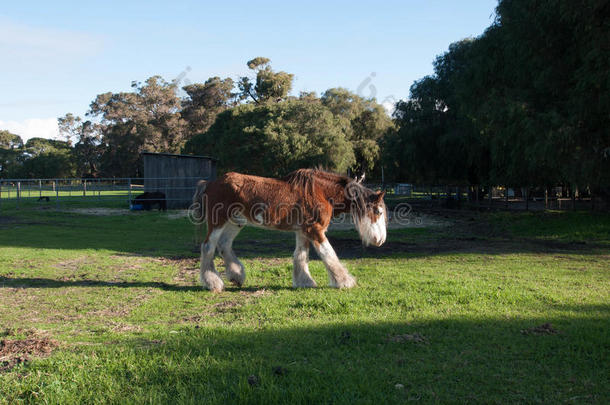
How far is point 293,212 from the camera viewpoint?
24.5ft

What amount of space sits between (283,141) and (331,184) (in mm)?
27000

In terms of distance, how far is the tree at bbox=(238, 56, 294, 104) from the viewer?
5109 centimetres

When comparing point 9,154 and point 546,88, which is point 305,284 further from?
point 9,154

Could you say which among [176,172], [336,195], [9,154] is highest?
[9,154]

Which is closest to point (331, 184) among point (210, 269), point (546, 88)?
point (210, 269)

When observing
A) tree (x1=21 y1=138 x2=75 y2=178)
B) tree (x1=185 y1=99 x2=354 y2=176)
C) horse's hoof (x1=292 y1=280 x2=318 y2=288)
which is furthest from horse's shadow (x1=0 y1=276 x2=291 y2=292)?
tree (x1=21 y1=138 x2=75 y2=178)

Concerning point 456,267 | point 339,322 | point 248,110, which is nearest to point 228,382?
point 339,322

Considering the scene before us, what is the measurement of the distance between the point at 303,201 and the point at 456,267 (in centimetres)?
411

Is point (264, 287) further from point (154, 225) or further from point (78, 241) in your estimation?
point (154, 225)

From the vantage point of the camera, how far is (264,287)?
25.0 ft

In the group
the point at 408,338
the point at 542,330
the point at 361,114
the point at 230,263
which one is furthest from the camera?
the point at 361,114

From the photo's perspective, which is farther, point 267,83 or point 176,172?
point 267,83

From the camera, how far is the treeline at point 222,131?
35.8 meters

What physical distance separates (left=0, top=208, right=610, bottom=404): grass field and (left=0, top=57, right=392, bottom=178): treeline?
77.7 ft
